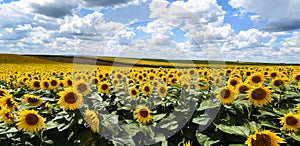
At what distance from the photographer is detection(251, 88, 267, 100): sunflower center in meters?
4.43

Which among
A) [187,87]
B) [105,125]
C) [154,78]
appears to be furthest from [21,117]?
[154,78]

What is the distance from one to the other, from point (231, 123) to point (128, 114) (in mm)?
1843

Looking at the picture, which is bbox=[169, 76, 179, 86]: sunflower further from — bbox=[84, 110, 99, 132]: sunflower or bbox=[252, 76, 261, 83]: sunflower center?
bbox=[84, 110, 99, 132]: sunflower

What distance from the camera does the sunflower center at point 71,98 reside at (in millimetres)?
4020

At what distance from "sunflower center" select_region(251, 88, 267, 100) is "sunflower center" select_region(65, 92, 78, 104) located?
2.48 m

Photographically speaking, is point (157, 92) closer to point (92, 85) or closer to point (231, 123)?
point (92, 85)

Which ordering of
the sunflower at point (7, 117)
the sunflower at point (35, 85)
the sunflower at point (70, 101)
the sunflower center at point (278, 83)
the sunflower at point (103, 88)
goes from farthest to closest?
1. the sunflower at point (35, 85)
2. the sunflower at point (103, 88)
3. the sunflower center at point (278, 83)
4. the sunflower at point (70, 101)
5. the sunflower at point (7, 117)

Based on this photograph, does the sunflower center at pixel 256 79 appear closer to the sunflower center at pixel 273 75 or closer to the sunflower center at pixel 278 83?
the sunflower center at pixel 278 83

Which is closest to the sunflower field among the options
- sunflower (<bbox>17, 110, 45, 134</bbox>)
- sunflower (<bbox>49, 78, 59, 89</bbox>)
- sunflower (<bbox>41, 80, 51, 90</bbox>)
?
sunflower (<bbox>17, 110, 45, 134</bbox>)

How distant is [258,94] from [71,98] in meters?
2.61

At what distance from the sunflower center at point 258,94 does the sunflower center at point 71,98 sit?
2481 millimetres

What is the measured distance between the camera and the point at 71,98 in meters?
4.09

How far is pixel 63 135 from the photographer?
3971 millimetres

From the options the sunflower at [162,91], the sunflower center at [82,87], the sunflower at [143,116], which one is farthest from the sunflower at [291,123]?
the sunflower center at [82,87]
